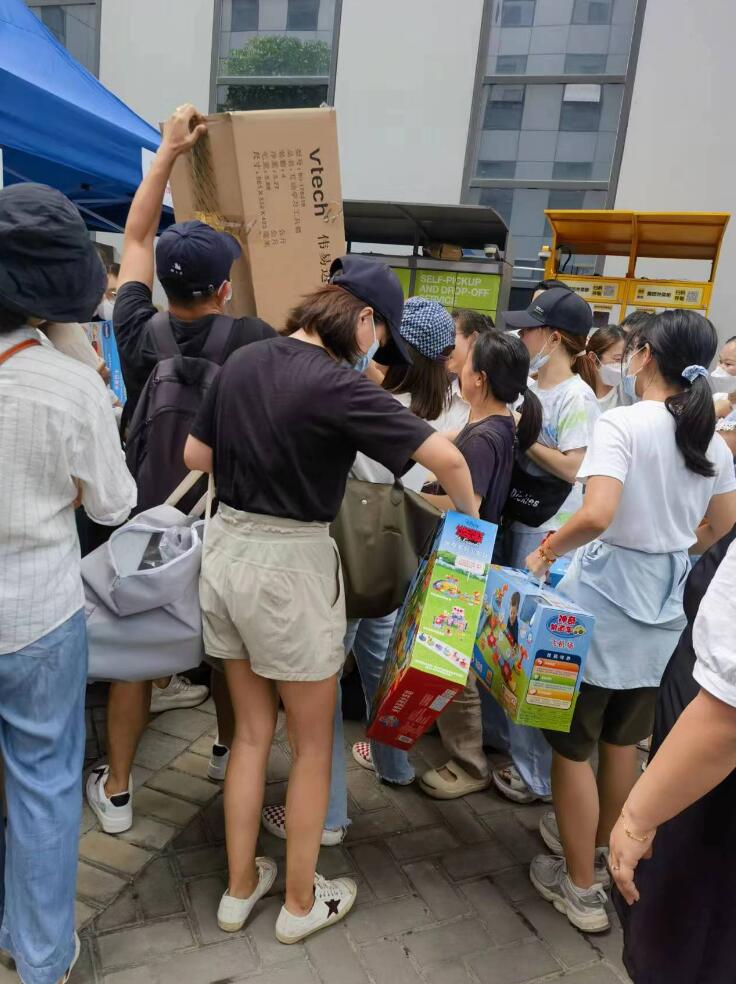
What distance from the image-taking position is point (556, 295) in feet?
10.3

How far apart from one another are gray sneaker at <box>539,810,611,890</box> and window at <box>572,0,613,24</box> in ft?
33.2

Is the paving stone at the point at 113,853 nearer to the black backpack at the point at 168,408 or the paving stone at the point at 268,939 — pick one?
the paving stone at the point at 268,939

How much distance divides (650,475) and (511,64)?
31.8 feet

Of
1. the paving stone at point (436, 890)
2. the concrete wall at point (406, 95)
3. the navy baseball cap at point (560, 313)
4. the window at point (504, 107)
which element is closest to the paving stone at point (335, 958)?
the paving stone at point (436, 890)

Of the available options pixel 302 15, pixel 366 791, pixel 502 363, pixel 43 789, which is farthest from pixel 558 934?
pixel 302 15

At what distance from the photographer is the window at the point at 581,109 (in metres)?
9.50

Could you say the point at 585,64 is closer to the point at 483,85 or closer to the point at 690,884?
the point at 483,85

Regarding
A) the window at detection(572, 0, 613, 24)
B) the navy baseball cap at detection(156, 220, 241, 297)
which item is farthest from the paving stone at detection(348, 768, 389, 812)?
the window at detection(572, 0, 613, 24)

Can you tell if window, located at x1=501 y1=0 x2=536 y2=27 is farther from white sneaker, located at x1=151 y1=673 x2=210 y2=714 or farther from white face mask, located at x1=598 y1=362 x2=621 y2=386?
white sneaker, located at x1=151 y1=673 x2=210 y2=714

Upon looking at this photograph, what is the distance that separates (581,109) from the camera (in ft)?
31.5

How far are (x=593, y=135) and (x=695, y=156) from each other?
1390 mm

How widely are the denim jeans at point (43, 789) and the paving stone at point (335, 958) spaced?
64cm

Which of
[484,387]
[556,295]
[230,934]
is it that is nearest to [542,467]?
[484,387]

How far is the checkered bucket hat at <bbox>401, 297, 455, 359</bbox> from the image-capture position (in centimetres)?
232
